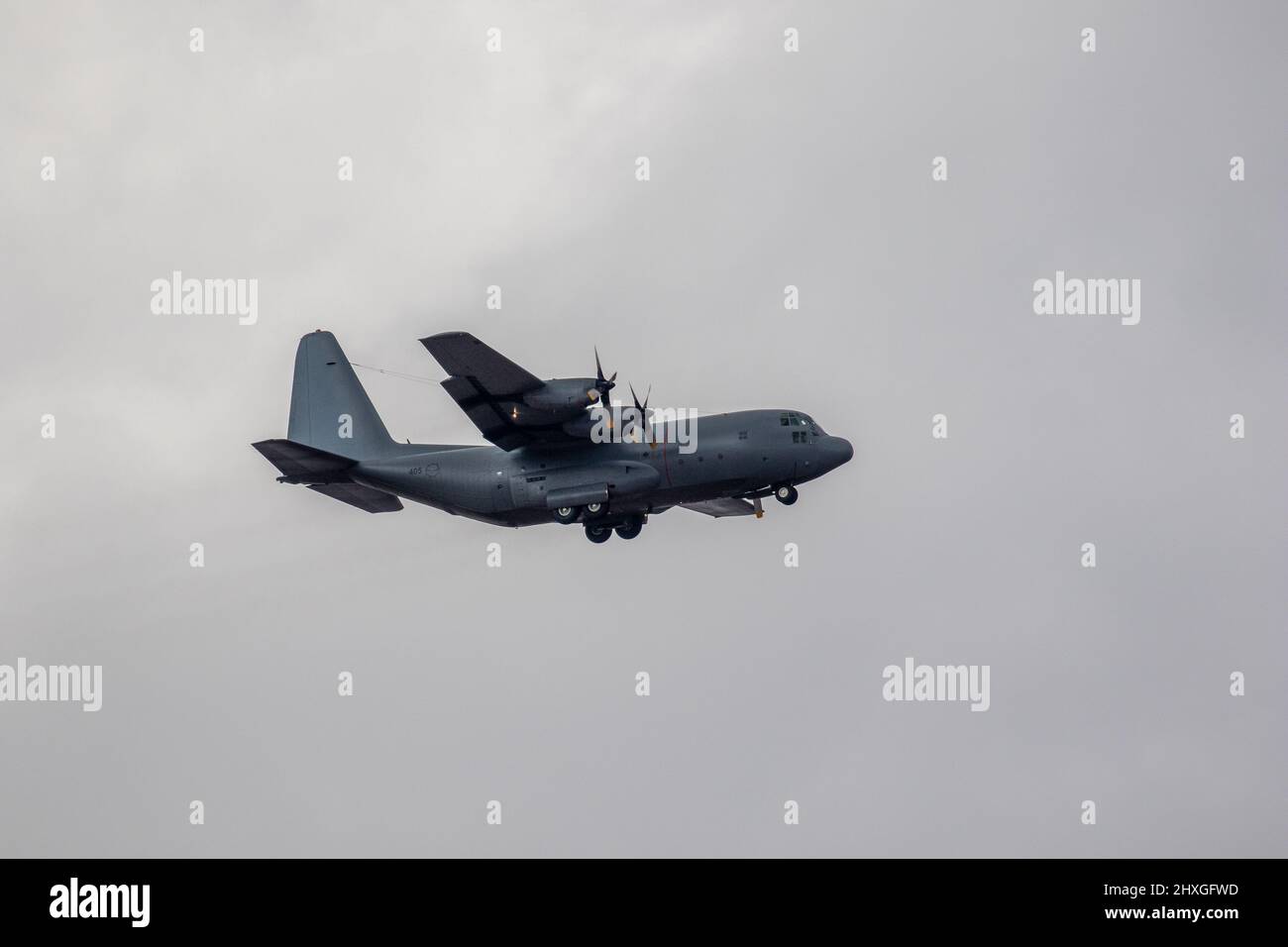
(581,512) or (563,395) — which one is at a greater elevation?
(563,395)

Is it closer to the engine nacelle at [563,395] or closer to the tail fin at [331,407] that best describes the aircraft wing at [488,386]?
the engine nacelle at [563,395]

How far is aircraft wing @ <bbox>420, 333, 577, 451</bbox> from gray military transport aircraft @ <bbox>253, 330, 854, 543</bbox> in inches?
1.4

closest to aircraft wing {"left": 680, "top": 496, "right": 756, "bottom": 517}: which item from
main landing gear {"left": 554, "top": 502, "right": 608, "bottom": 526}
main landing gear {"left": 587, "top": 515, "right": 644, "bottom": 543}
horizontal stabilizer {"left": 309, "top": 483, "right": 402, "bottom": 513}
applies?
main landing gear {"left": 587, "top": 515, "right": 644, "bottom": 543}

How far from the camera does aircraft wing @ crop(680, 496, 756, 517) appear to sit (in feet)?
138

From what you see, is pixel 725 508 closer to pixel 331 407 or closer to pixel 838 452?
pixel 838 452

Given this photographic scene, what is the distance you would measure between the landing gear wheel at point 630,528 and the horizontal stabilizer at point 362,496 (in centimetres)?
529

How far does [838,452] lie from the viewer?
1542 inches

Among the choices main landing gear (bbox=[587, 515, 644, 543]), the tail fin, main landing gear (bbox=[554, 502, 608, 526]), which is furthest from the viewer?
the tail fin

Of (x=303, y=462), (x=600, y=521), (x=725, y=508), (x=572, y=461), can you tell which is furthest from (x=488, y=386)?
(x=725, y=508)

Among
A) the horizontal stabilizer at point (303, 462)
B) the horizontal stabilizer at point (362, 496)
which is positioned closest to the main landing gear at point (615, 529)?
the horizontal stabilizer at point (362, 496)

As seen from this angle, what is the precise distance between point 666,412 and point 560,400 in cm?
317

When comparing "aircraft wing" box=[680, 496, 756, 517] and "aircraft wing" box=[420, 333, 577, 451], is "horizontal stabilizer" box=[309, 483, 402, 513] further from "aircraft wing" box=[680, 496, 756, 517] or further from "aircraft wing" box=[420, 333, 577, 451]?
"aircraft wing" box=[680, 496, 756, 517]

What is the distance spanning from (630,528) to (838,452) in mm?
5123
